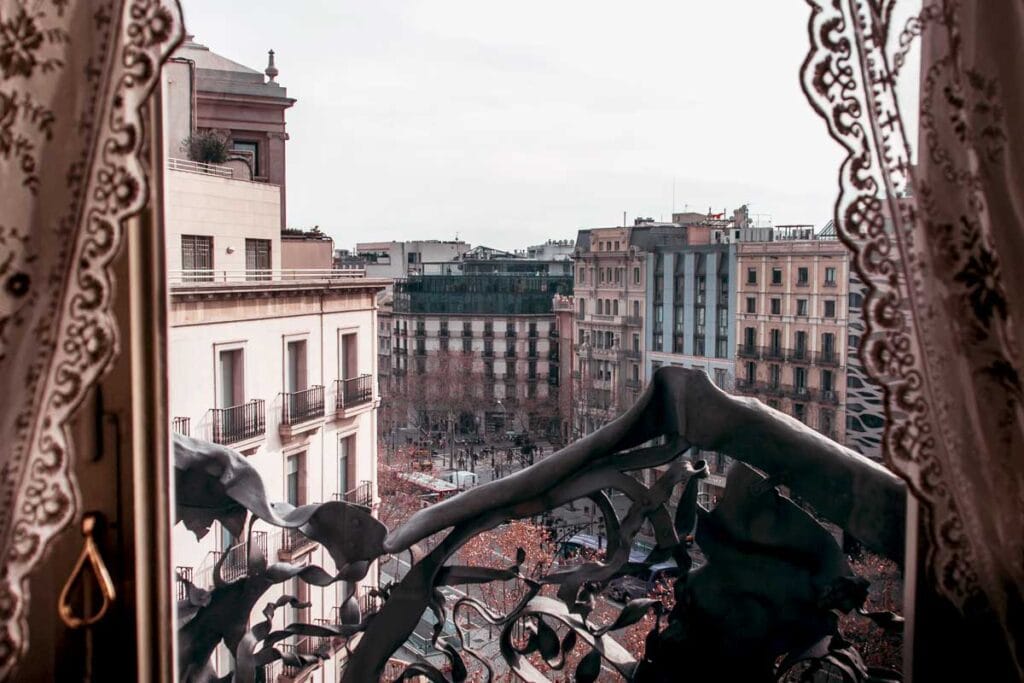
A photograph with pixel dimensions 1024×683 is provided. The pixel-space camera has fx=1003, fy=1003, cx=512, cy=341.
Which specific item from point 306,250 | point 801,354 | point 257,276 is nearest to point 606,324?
point 801,354

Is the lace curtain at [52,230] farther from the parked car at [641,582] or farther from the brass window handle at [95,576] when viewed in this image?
the parked car at [641,582]

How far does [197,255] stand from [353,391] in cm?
40

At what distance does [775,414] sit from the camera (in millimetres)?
1138

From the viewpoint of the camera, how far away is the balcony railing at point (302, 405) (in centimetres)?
150

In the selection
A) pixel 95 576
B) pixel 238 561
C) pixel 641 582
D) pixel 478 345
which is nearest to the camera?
pixel 95 576

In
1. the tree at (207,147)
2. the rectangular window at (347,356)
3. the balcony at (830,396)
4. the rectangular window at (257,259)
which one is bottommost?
the balcony at (830,396)

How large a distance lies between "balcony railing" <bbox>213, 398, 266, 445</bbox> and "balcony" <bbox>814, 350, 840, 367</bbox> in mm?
809

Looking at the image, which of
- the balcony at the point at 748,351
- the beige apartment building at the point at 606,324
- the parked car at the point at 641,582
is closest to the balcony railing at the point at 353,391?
the beige apartment building at the point at 606,324

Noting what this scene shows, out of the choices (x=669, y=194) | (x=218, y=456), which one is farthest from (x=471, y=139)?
(x=218, y=456)

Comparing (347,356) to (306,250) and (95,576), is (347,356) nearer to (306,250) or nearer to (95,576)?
(306,250)

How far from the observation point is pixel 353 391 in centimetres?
164

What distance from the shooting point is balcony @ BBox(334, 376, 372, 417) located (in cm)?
160

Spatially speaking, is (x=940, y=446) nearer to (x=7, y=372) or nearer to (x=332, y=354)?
(x=7, y=372)

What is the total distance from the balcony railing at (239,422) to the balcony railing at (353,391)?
0.52ft
